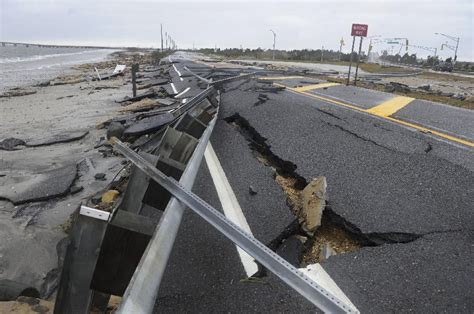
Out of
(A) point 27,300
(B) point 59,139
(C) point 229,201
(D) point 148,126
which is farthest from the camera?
(B) point 59,139

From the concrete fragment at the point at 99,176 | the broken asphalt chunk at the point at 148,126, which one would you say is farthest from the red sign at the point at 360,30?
the concrete fragment at the point at 99,176

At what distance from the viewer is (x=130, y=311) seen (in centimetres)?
172

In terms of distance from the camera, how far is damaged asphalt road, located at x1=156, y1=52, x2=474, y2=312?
2.72 meters

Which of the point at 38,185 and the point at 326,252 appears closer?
the point at 326,252

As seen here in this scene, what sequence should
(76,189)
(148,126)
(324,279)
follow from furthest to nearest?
(148,126) → (76,189) → (324,279)

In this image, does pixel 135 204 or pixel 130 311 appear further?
pixel 135 204

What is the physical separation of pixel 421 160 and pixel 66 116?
11.9m

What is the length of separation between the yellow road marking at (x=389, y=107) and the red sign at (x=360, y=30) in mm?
5284

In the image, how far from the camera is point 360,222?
11.8ft

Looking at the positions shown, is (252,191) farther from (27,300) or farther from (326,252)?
(27,300)

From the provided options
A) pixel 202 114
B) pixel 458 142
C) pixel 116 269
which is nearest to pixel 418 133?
pixel 458 142

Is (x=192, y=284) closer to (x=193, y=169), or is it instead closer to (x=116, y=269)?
(x=116, y=269)

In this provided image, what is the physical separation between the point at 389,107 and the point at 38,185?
26.7 feet

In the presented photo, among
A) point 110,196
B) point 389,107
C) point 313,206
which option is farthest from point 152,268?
point 389,107
